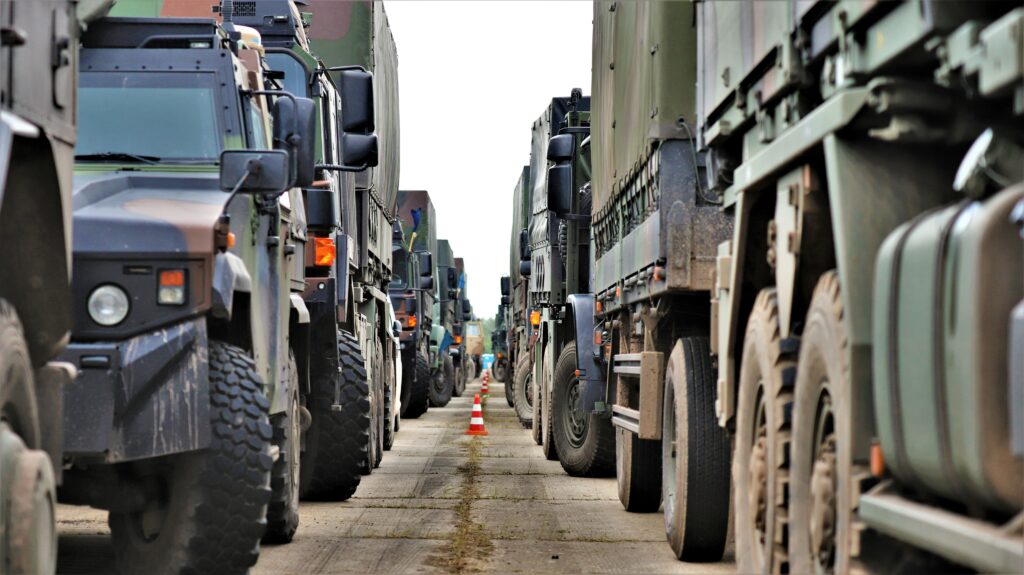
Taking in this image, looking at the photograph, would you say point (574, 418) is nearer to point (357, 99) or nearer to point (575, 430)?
point (575, 430)

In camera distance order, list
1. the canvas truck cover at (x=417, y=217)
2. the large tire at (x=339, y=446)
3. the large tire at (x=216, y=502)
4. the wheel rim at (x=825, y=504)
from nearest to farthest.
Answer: the wheel rim at (x=825, y=504), the large tire at (x=216, y=502), the large tire at (x=339, y=446), the canvas truck cover at (x=417, y=217)

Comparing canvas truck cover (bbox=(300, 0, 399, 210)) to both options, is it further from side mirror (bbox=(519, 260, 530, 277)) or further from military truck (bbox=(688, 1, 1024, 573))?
military truck (bbox=(688, 1, 1024, 573))

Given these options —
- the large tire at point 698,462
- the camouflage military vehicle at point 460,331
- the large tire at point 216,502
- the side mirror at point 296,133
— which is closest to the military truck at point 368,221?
the large tire at point 698,462

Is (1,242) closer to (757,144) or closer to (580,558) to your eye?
(757,144)

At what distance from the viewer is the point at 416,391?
1097 inches

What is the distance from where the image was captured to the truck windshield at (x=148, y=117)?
26.6 ft

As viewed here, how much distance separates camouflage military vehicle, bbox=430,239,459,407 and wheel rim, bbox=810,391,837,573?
28.2 meters

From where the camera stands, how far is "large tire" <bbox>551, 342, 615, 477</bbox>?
14.8 m

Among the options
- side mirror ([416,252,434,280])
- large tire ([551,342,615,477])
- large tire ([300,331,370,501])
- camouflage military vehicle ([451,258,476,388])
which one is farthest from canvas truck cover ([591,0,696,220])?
camouflage military vehicle ([451,258,476,388])

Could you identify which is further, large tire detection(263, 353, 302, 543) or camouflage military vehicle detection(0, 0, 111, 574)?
large tire detection(263, 353, 302, 543)

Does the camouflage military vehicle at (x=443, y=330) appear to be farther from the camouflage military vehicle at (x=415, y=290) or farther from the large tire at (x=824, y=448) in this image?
the large tire at (x=824, y=448)

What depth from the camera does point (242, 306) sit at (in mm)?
7961

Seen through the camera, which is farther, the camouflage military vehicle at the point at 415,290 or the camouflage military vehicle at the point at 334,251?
the camouflage military vehicle at the point at 415,290

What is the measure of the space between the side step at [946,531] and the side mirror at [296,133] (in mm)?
4330
